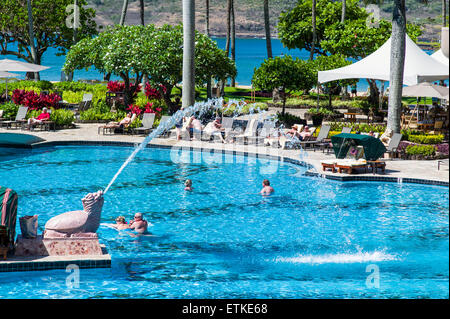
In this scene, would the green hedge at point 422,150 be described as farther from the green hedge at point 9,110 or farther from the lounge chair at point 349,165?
the green hedge at point 9,110

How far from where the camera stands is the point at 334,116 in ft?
108

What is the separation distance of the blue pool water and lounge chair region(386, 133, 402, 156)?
349cm

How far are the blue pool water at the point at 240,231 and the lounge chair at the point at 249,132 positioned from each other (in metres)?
2.76

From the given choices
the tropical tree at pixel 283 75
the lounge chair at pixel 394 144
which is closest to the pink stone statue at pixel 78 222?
the lounge chair at pixel 394 144

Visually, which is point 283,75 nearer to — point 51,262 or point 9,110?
point 9,110

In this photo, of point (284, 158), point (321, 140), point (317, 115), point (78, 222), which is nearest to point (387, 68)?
point (321, 140)

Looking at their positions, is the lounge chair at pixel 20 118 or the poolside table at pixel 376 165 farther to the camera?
the lounge chair at pixel 20 118

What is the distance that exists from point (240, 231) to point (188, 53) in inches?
559

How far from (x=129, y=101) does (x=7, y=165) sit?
11512 millimetres

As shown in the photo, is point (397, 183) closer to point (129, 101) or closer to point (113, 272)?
point (113, 272)

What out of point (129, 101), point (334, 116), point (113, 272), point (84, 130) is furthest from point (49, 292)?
point (334, 116)

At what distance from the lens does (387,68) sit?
25422 mm

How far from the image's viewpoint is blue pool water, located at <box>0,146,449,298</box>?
1095cm

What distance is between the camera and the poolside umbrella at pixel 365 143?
19656 mm
